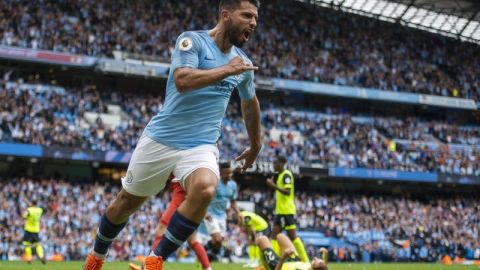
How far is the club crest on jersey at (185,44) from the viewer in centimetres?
550

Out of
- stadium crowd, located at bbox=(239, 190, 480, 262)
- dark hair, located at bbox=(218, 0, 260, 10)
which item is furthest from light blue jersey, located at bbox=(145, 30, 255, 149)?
stadium crowd, located at bbox=(239, 190, 480, 262)

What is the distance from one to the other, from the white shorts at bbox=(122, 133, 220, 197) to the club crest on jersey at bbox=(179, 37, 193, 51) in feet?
2.86

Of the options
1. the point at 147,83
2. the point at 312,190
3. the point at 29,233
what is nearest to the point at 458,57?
the point at 312,190

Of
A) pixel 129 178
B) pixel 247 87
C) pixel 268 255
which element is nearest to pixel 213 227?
pixel 268 255

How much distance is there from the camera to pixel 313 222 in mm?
36594

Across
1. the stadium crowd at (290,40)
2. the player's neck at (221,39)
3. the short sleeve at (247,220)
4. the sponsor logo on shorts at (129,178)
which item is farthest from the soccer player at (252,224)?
the stadium crowd at (290,40)

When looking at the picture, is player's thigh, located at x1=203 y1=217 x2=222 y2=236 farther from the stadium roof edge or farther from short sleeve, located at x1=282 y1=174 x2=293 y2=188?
the stadium roof edge

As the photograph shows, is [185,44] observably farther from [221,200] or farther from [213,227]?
[221,200]

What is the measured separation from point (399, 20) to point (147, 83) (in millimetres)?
24852

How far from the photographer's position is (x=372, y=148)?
142 ft

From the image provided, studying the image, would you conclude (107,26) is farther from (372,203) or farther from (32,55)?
(372,203)

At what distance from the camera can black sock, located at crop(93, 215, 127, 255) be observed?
246 inches

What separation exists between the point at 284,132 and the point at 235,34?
116 ft

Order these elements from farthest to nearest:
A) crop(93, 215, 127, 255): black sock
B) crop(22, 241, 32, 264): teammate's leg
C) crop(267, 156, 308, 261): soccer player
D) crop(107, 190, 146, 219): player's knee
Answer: crop(22, 241, 32, 264): teammate's leg, crop(267, 156, 308, 261): soccer player, crop(93, 215, 127, 255): black sock, crop(107, 190, 146, 219): player's knee
